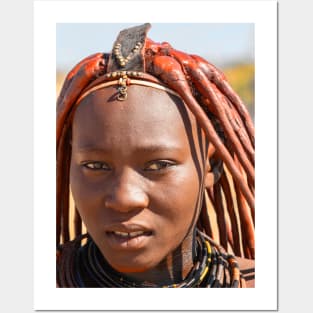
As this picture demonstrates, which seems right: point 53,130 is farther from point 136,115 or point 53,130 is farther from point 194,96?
point 194,96

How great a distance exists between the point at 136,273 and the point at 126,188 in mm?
580

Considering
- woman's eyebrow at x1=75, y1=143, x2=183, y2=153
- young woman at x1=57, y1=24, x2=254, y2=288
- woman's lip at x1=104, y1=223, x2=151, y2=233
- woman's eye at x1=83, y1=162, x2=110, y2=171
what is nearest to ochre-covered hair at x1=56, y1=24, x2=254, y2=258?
young woman at x1=57, y1=24, x2=254, y2=288

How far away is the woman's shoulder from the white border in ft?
0.19

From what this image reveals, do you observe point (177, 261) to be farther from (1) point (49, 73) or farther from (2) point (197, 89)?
(1) point (49, 73)

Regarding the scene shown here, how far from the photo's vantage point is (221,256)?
3.29 metres

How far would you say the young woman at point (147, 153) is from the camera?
2.80 metres

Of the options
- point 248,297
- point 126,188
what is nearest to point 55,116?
point 126,188

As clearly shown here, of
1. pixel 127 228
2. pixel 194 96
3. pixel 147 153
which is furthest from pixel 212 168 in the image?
pixel 127 228

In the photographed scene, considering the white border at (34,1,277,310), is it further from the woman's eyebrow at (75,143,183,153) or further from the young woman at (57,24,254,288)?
the woman's eyebrow at (75,143,183,153)

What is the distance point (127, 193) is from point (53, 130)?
692 mm

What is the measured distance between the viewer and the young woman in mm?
2799

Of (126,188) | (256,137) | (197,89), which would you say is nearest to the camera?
(126,188)

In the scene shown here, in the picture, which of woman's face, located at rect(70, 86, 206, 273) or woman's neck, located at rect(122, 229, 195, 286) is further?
woman's neck, located at rect(122, 229, 195, 286)

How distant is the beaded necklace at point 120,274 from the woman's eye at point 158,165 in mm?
668
